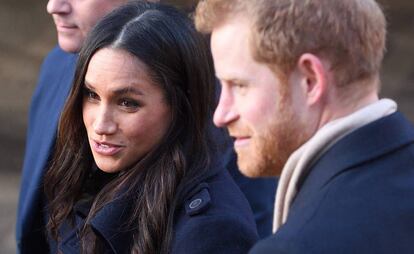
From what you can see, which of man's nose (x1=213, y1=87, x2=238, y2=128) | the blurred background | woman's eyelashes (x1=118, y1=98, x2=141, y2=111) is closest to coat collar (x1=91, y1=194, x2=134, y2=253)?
woman's eyelashes (x1=118, y1=98, x2=141, y2=111)

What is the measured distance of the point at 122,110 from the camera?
8.98 feet

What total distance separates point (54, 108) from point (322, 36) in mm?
1630

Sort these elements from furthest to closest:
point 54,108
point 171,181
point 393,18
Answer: point 393,18 → point 54,108 → point 171,181

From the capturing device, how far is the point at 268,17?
1.98 meters

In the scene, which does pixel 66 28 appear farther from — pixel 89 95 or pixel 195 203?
pixel 195 203

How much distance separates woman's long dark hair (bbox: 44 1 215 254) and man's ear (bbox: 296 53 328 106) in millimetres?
801

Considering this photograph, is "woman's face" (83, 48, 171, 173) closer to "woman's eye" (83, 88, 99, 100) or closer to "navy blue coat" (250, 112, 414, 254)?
"woman's eye" (83, 88, 99, 100)

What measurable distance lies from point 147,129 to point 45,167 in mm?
609

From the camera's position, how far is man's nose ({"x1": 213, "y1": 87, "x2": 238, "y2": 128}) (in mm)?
2078

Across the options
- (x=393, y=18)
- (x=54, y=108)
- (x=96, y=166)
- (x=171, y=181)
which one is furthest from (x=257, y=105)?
(x=393, y=18)

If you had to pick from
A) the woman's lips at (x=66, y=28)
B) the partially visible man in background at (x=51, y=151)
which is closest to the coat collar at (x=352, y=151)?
the partially visible man in background at (x=51, y=151)

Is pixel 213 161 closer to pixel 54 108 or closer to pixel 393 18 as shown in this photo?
pixel 54 108

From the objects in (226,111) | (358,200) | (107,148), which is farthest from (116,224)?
(358,200)

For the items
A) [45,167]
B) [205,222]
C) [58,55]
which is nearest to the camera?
[205,222]
